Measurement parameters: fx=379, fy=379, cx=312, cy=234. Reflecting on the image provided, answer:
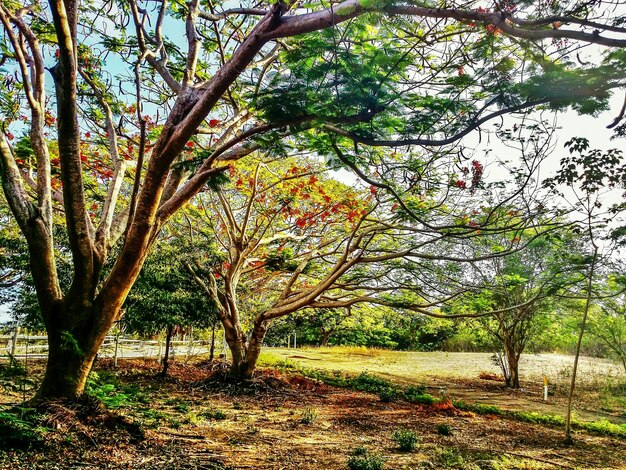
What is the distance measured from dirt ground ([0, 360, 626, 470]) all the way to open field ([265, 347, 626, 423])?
3.41 m

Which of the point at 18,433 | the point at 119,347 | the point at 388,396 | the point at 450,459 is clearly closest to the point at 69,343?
the point at 18,433

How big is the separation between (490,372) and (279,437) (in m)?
15.2

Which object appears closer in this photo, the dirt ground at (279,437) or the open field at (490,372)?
the dirt ground at (279,437)

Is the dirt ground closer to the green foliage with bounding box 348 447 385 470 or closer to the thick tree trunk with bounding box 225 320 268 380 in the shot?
the green foliage with bounding box 348 447 385 470

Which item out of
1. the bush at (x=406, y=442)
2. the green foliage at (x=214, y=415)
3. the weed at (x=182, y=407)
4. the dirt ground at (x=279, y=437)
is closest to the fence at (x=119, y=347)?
the dirt ground at (x=279, y=437)

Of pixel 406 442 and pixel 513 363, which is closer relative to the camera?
pixel 406 442

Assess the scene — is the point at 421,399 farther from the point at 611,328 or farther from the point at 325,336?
the point at 325,336

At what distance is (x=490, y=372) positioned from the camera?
682 inches

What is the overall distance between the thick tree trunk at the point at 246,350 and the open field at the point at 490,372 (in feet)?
16.8

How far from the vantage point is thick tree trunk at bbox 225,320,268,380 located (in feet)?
31.3

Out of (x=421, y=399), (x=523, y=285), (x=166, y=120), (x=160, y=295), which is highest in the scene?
(x=166, y=120)

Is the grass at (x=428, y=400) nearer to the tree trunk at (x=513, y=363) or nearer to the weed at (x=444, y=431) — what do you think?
the weed at (x=444, y=431)

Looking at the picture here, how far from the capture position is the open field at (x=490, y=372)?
10602 mm

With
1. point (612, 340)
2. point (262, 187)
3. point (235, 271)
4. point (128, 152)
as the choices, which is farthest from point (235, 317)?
point (612, 340)
